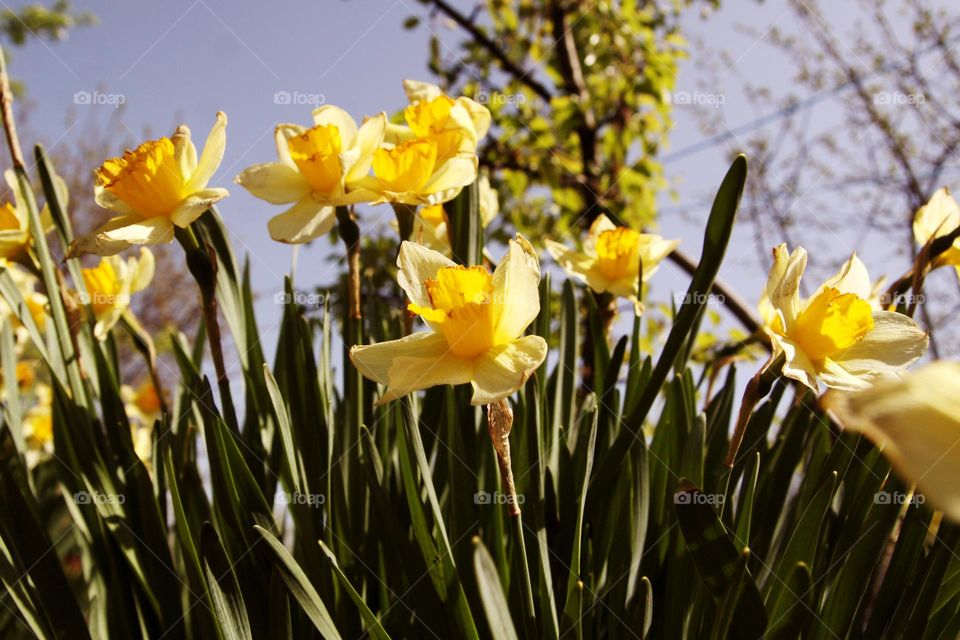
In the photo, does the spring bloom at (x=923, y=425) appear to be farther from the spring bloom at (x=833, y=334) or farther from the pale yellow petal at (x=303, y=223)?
the pale yellow petal at (x=303, y=223)

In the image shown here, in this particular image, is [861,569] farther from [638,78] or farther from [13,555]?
[638,78]

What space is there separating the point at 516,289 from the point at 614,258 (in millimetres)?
367

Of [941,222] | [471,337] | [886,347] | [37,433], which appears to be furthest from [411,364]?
[37,433]

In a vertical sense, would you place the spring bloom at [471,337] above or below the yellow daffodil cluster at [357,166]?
below

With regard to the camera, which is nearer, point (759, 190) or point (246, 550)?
point (246, 550)

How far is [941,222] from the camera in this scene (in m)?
0.73

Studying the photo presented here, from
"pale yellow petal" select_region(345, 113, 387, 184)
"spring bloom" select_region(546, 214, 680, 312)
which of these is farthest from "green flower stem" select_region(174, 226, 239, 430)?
"spring bloom" select_region(546, 214, 680, 312)

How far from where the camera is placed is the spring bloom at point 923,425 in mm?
275

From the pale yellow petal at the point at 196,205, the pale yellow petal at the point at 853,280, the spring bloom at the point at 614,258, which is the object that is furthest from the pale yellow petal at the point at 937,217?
the pale yellow petal at the point at 196,205

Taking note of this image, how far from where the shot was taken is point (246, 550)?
62 cm

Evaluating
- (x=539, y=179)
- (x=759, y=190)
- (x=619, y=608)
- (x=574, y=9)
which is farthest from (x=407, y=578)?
(x=759, y=190)

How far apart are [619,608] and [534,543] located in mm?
95

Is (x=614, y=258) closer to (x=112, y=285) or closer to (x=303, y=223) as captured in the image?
(x=303, y=223)

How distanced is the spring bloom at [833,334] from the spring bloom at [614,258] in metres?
0.23
